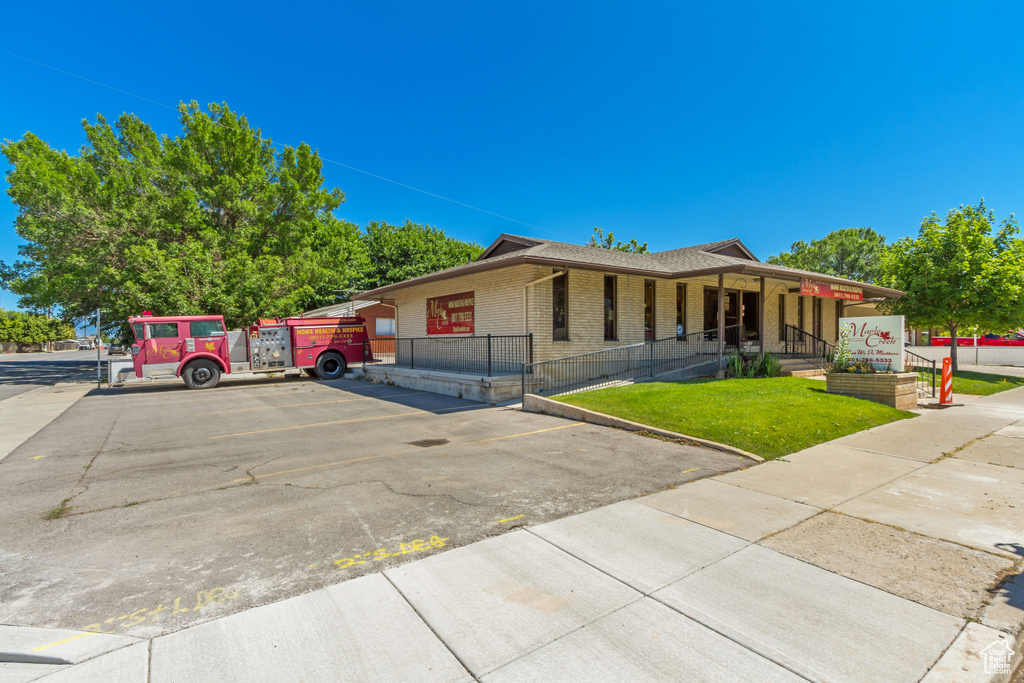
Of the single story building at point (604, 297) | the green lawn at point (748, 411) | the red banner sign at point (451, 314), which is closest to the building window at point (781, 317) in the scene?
the single story building at point (604, 297)

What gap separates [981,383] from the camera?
52.9ft

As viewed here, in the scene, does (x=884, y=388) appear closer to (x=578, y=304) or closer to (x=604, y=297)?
(x=604, y=297)

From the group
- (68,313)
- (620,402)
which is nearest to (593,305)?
(620,402)

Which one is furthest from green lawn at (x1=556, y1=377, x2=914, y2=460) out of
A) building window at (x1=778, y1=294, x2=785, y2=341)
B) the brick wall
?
building window at (x1=778, y1=294, x2=785, y2=341)

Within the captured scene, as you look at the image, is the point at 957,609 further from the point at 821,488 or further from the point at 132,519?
the point at 132,519

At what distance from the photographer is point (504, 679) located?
2.52 metres

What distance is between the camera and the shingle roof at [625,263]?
13008 mm

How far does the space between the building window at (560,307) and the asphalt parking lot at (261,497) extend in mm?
4474

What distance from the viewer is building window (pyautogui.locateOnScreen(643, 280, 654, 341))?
627 inches

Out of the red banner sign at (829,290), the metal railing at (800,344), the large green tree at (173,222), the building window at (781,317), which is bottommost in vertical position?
the metal railing at (800,344)

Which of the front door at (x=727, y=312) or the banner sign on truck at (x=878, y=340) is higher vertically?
the front door at (x=727, y=312)

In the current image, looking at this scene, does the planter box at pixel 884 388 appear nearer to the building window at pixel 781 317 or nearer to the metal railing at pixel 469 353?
the metal railing at pixel 469 353

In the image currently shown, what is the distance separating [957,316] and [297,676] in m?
25.0

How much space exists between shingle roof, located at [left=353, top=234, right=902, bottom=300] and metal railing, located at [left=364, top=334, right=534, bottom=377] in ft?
6.82
